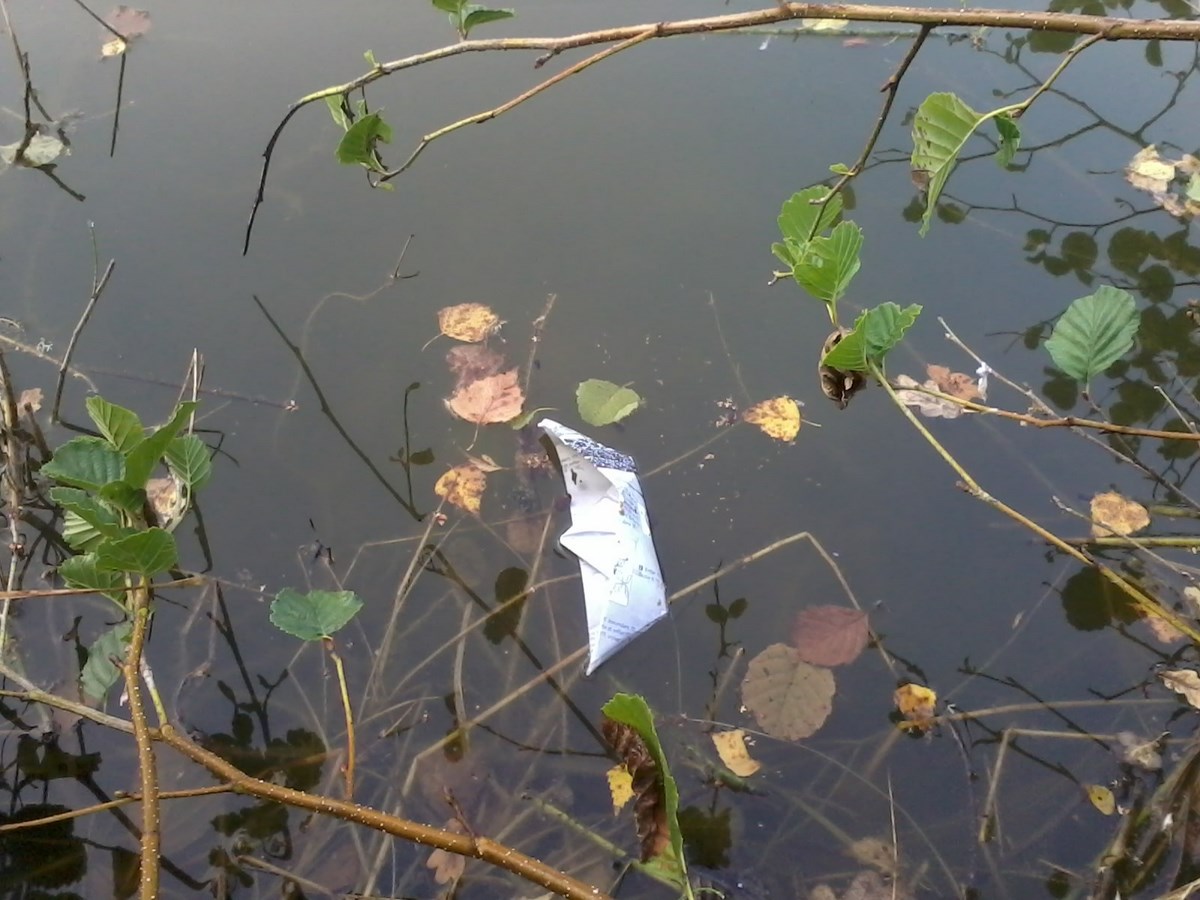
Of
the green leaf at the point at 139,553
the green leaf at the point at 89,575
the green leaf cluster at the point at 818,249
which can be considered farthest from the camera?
the green leaf at the point at 89,575

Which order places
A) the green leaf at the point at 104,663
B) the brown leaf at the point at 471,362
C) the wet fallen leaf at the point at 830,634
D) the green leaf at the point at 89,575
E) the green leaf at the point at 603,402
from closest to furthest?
1. the green leaf at the point at 89,575
2. the green leaf at the point at 104,663
3. the wet fallen leaf at the point at 830,634
4. the green leaf at the point at 603,402
5. the brown leaf at the point at 471,362

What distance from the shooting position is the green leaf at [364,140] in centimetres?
116

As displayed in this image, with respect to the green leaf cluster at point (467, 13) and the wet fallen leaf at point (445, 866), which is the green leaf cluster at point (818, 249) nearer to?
the green leaf cluster at point (467, 13)

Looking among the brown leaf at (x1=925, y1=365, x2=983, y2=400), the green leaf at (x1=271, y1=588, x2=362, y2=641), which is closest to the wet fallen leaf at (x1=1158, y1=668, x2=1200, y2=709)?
the brown leaf at (x1=925, y1=365, x2=983, y2=400)

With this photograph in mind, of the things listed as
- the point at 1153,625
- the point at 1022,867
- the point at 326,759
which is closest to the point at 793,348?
the point at 1153,625

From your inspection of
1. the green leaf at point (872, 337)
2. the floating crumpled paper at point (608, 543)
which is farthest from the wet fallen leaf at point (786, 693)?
the green leaf at point (872, 337)

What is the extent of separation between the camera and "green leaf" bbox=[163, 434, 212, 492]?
121cm

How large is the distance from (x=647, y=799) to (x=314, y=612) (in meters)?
0.56

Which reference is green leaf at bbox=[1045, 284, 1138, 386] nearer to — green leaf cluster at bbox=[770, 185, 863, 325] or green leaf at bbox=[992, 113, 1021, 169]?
green leaf at bbox=[992, 113, 1021, 169]

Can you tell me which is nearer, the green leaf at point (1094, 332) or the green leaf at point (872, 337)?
the green leaf at point (872, 337)

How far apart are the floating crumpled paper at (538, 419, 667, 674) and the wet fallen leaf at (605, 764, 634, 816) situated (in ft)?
0.57

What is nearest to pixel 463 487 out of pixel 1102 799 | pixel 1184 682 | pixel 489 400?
pixel 489 400

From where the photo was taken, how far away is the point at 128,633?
1.31 m

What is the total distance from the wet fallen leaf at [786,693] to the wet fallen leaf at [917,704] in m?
0.12
